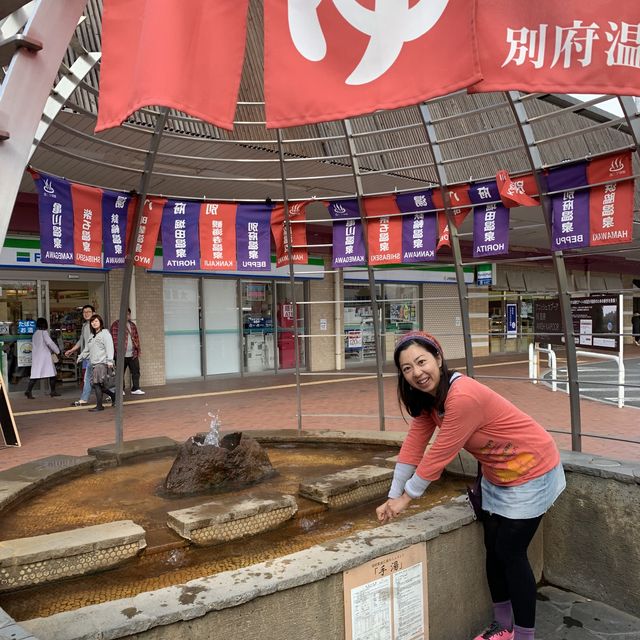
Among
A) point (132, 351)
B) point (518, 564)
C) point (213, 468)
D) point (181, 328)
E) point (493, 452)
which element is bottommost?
point (518, 564)

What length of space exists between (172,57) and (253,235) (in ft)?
12.6

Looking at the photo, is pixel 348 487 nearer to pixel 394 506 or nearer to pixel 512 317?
pixel 394 506

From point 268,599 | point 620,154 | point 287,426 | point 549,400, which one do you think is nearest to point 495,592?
point 268,599

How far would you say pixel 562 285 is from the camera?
14.9 feet

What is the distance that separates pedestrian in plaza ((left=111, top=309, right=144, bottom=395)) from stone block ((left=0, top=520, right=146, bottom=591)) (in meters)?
8.16

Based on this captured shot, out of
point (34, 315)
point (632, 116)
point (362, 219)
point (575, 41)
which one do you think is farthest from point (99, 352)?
point (575, 41)

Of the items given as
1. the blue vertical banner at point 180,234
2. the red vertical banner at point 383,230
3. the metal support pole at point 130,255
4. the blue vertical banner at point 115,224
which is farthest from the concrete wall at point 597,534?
the blue vertical banner at point 115,224

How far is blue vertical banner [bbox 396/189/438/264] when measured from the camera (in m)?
6.06

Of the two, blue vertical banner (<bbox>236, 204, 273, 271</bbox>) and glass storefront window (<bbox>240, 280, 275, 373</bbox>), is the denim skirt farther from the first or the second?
glass storefront window (<bbox>240, 280, 275, 373</bbox>)

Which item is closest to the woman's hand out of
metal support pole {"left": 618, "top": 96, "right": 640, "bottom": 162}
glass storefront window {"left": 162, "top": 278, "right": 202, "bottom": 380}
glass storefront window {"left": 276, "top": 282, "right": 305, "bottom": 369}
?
metal support pole {"left": 618, "top": 96, "right": 640, "bottom": 162}

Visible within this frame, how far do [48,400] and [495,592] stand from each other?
10.5 metres

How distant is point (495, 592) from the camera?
3191 mm

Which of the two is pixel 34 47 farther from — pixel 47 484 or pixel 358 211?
pixel 358 211

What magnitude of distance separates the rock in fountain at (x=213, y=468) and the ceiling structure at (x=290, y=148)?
9.50ft
